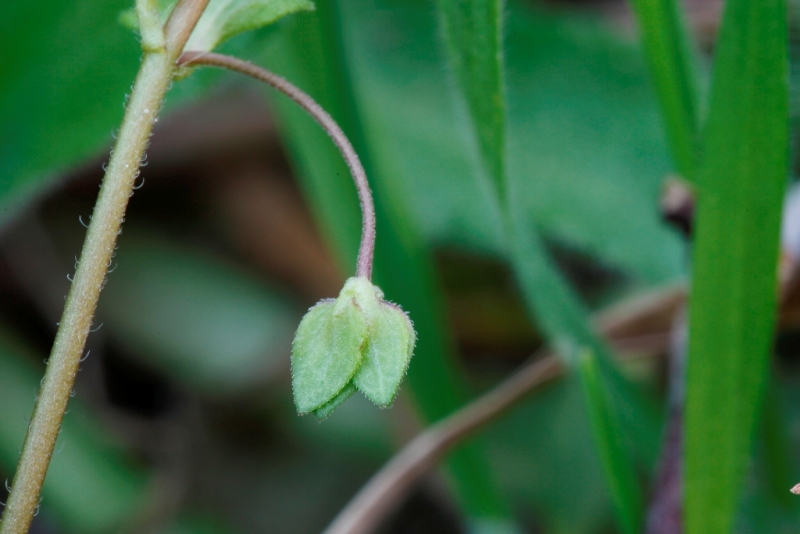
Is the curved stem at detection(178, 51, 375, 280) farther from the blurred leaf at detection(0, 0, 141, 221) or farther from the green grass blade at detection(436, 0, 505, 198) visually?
the blurred leaf at detection(0, 0, 141, 221)

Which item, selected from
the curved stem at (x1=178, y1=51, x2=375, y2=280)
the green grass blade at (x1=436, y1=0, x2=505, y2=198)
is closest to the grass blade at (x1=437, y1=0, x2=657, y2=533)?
the green grass blade at (x1=436, y1=0, x2=505, y2=198)

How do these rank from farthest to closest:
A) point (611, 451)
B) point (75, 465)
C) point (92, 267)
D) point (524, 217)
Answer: point (75, 465)
point (524, 217)
point (611, 451)
point (92, 267)

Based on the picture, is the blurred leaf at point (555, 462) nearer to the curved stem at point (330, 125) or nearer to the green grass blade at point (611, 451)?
the green grass blade at point (611, 451)

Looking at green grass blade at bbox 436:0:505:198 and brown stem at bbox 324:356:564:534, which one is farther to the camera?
brown stem at bbox 324:356:564:534

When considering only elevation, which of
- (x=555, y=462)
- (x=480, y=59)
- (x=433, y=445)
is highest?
(x=480, y=59)

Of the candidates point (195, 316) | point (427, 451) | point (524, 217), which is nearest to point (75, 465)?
point (195, 316)

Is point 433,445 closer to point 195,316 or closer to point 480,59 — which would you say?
point 480,59

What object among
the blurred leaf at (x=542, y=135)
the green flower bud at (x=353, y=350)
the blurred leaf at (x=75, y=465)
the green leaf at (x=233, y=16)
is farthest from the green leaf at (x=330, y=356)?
the blurred leaf at (x=75, y=465)
